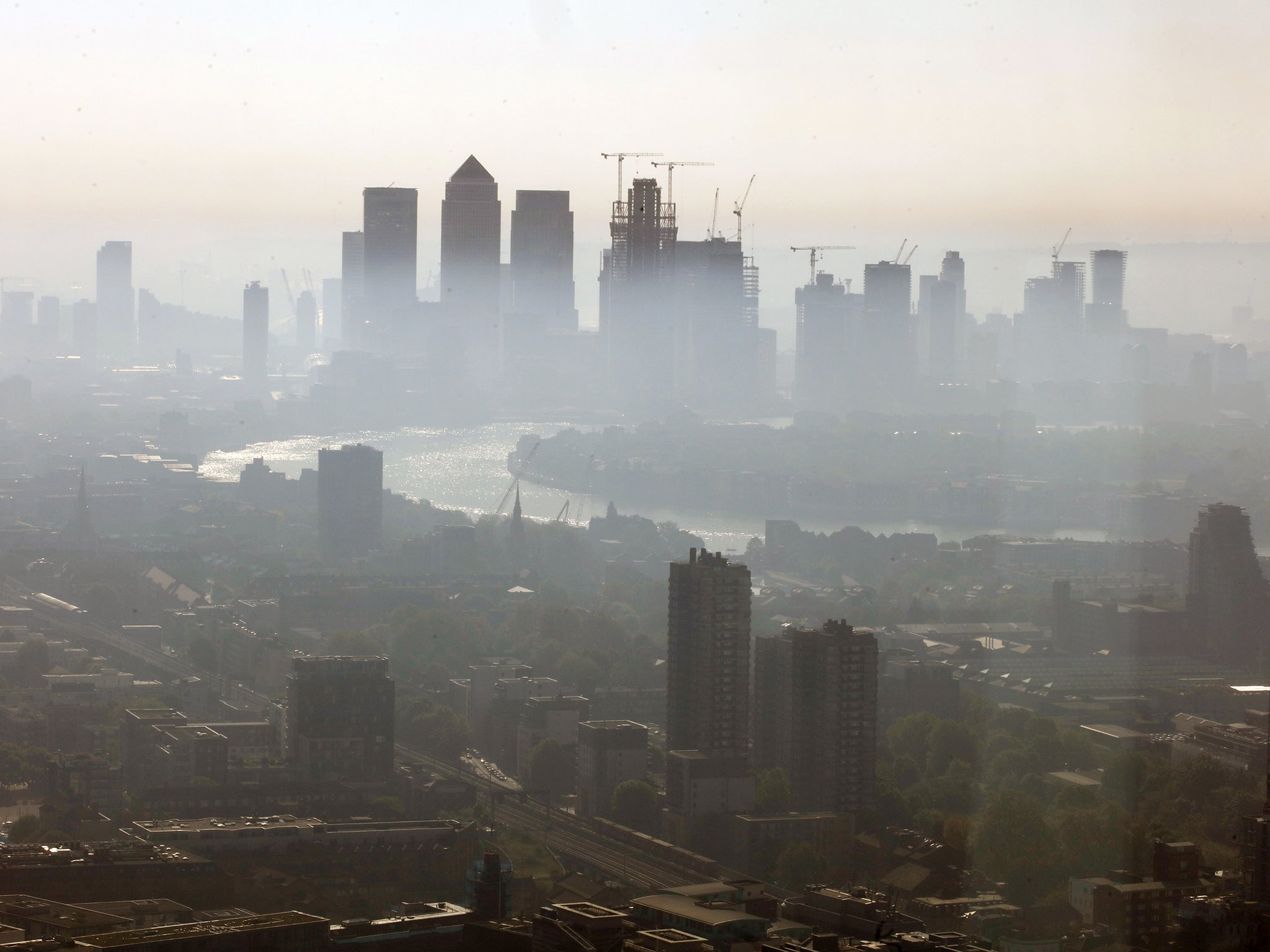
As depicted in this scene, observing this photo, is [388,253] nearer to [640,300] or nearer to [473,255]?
[473,255]

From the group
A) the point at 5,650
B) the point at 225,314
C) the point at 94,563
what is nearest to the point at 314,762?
the point at 5,650

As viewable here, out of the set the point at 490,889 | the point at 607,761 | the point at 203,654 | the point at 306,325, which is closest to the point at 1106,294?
the point at 203,654

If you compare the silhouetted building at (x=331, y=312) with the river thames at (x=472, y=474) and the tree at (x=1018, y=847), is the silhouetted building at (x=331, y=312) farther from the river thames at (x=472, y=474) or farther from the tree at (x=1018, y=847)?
the tree at (x=1018, y=847)

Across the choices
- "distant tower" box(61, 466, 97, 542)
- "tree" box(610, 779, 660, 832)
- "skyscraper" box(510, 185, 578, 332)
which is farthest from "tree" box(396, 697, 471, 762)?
"skyscraper" box(510, 185, 578, 332)

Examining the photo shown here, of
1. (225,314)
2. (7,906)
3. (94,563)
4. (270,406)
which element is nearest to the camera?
(7,906)

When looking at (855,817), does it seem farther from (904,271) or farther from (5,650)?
(904,271)
